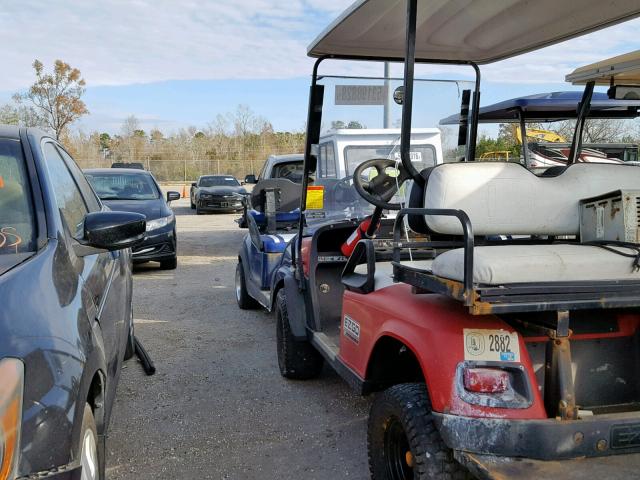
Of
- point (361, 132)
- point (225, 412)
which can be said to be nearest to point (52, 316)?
point (225, 412)

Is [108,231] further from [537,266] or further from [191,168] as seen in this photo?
[191,168]

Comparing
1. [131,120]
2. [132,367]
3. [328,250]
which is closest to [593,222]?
[328,250]

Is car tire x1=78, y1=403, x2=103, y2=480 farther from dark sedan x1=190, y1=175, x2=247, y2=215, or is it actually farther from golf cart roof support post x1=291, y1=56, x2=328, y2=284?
dark sedan x1=190, y1=175, x2=247, y2=215

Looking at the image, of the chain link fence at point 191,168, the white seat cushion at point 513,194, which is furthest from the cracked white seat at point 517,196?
the chain link fence at point 191,168

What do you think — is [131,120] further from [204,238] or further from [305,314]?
[305,314]

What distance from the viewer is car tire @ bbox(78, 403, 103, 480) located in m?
2.02

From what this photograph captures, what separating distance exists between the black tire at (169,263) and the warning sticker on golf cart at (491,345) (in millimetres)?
8122

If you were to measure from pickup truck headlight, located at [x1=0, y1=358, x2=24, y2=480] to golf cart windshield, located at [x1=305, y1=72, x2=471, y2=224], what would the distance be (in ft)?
9.70

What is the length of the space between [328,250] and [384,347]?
166 centimetres

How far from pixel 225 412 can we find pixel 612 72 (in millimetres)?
4209

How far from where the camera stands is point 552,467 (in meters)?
2.08

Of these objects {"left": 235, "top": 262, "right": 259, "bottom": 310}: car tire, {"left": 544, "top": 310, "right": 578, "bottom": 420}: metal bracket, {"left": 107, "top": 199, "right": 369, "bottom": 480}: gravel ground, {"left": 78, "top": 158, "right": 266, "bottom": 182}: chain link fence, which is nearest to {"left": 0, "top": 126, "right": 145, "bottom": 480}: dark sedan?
{"left": 107, "top": 199, "right": 369, "bottom": 480}: gravel ground

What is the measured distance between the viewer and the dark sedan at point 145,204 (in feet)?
31.0

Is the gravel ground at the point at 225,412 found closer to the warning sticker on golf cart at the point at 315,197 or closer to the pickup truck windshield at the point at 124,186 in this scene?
the warning sticker on golf cart at the point at 315,197
